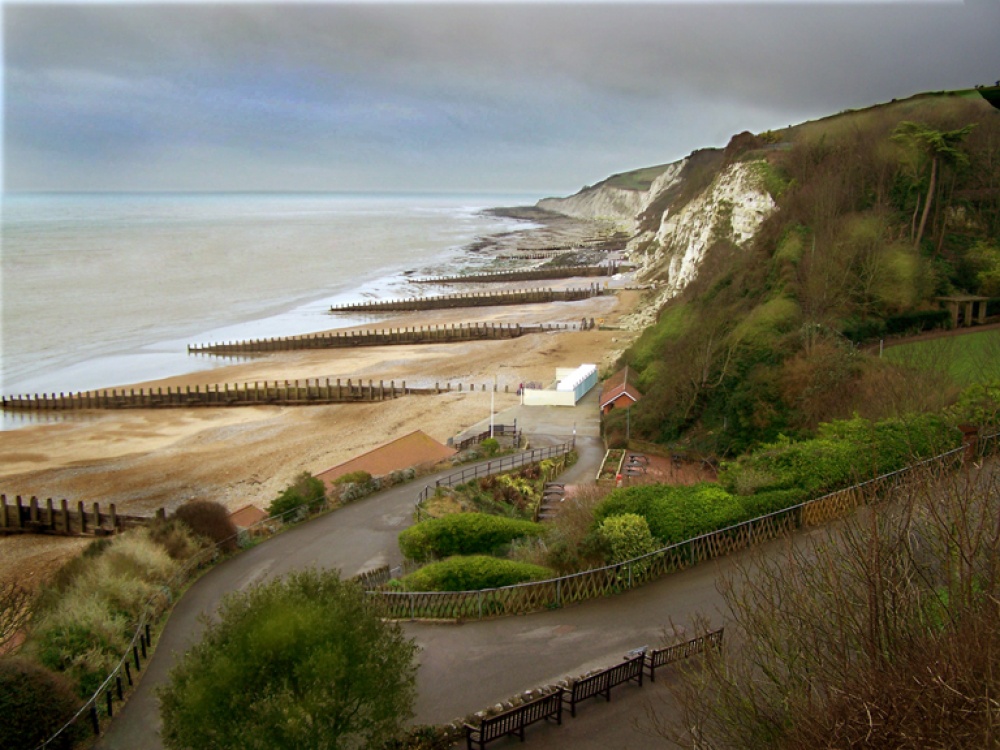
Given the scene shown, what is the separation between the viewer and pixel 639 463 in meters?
25.8

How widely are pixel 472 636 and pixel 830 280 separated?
2363cm

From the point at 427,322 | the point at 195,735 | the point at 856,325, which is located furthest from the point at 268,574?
the point at 427,322

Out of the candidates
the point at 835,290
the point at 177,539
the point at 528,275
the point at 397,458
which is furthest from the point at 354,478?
the point at 528,275

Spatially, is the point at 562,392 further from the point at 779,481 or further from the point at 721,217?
the point at 721,217

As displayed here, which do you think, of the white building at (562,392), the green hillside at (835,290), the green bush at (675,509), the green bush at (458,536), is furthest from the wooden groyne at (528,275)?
the green bush at (675,509)

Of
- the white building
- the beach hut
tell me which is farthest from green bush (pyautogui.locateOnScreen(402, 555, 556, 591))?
the white building

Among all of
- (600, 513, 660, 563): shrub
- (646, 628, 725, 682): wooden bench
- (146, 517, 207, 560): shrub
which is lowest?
(146, 517, 207, 560): shrub

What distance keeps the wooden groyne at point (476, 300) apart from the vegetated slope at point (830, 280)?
26.1 meters

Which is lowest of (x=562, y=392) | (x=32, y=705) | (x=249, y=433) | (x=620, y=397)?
(x=249, y=433)

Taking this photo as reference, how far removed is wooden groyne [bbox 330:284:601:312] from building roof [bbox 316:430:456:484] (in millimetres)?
43547

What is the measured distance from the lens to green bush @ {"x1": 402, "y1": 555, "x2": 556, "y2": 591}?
1539 centimetres

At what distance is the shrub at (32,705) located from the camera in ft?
33.8

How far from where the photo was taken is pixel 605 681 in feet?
38.1

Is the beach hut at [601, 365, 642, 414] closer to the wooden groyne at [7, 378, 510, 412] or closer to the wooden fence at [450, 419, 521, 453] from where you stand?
the wooden fence at [450, 419, 521, 453]
